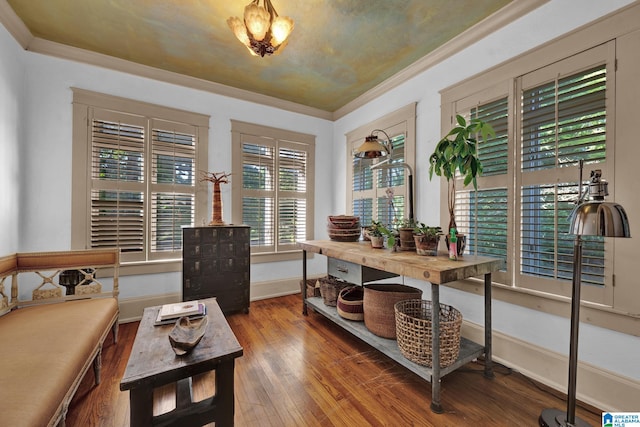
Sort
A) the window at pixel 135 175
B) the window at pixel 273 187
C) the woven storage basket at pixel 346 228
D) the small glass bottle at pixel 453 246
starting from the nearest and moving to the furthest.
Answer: the small glass bottle at pixel 453 246
the window at pixel 135 175
the woven storage basket at pixel 346 228
the window at pixel 273 187

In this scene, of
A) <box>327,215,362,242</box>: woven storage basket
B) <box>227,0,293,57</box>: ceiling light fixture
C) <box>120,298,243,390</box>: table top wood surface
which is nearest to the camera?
<box>120,298,243,390</box>: table top wood surface

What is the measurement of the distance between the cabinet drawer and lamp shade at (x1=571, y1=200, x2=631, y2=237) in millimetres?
1244

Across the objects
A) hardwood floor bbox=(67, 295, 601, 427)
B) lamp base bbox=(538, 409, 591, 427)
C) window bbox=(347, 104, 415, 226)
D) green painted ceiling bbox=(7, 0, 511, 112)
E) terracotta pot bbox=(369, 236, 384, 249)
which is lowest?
hardwood floor bbox=(67, 295, 601, 427)

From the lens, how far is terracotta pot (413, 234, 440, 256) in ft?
6.44

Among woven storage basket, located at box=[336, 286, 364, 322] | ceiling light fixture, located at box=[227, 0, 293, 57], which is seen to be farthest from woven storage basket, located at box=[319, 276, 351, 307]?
ceiling light fixture, located at box=[227, 0, 293, 57]

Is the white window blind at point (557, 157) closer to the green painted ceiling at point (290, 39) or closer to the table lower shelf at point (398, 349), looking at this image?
the table lower shelf at point (398, 349)

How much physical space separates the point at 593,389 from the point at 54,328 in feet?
11.1

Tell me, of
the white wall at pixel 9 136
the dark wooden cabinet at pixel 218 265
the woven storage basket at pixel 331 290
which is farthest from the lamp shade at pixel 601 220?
the white wall at pixel 9 136

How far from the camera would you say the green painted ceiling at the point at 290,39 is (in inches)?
80.9

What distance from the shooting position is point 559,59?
1.82m

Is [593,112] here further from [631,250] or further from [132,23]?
[132,23]

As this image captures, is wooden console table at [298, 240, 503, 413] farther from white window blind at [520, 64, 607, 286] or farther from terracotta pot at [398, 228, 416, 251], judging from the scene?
white window blind at [520, 64, 607, 286]

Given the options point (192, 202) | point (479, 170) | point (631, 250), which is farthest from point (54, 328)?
point (631, 250)

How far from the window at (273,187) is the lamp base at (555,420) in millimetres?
3032
